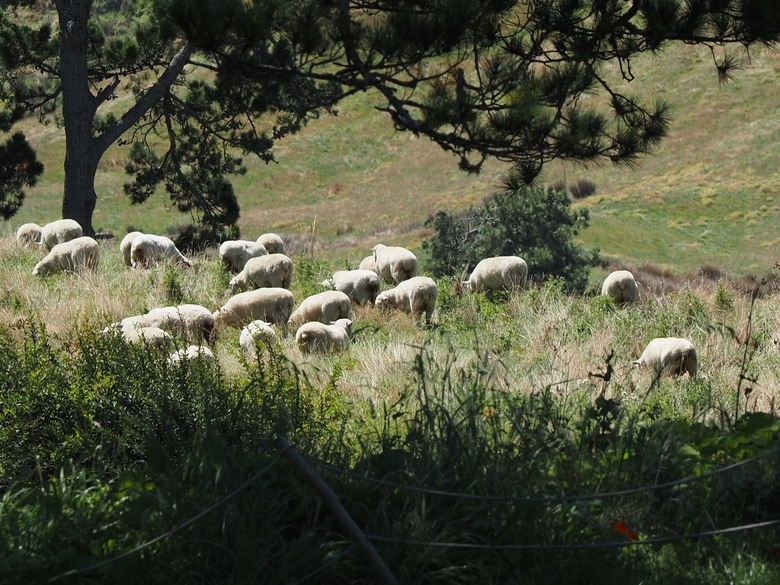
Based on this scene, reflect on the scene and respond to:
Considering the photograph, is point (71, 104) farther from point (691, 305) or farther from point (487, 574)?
point (487, 574)

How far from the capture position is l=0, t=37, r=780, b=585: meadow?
4.15m

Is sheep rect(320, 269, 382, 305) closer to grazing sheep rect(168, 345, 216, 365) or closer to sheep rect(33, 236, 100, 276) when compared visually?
sheep rect(33, 236, 100, 276)

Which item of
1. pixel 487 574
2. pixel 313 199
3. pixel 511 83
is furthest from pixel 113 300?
pixel 313 199

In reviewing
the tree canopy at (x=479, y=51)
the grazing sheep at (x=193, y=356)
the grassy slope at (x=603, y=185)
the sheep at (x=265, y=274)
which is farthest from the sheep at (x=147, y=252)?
the grassy slope at (x=603, y=185)

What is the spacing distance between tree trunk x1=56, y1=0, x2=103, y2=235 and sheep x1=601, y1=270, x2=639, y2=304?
Result: 901 cm

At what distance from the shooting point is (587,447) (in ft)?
17.6

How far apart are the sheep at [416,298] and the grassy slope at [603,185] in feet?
52.5

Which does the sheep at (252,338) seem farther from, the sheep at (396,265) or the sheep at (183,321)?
the sheep at (396,265)


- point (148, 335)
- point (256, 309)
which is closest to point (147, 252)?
point (256, 309)

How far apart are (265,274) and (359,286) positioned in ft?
4.08

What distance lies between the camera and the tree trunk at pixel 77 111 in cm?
1614

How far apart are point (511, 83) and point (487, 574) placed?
508 cm

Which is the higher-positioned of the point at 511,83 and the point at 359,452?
the point at 511,83

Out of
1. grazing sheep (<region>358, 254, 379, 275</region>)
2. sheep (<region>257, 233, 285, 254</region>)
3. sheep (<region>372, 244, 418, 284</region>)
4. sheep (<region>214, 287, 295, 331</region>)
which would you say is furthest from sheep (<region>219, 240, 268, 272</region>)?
sheep (<region>214, 287, 295, 331</region>)
